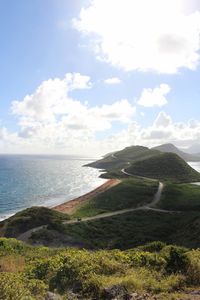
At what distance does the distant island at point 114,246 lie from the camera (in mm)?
12602

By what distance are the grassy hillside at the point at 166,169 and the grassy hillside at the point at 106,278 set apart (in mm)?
135930

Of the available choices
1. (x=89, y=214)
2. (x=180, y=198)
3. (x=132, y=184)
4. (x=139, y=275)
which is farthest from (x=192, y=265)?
(x=132, y=184)

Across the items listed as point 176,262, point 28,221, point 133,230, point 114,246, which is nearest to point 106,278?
point 176,262

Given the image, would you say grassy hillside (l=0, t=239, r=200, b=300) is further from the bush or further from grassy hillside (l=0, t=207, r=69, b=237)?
grassy hillside (l=0, t=207, r=69, b=237)

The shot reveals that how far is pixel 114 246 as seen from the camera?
2141 inches

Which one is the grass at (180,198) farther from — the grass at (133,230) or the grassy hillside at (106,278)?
the grassy hillside at (106,278)

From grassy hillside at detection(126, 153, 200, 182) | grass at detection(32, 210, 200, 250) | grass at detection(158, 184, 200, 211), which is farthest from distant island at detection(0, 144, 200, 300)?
grassy hillside at detection(126, 153, 200, 182)

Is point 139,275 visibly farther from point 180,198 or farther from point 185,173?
point 185,173

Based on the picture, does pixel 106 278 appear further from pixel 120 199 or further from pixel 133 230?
pixel 120 199

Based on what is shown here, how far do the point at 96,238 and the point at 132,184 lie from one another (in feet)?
196

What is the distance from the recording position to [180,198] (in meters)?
92.3

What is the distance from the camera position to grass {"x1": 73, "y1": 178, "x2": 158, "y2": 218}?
84.6 m

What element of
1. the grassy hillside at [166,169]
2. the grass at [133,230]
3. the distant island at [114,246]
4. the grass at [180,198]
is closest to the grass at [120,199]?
the distant island at [114,246]

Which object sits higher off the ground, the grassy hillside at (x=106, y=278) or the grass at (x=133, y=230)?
the grassy hillside at (x=106, y=278)
